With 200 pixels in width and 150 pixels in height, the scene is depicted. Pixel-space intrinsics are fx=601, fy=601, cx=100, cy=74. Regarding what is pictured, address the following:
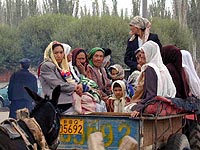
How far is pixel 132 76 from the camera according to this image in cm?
889

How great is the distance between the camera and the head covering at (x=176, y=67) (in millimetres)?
7859

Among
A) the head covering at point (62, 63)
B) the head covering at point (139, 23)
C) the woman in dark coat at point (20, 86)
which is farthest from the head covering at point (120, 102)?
the woman in dark coat at point (20, 86)

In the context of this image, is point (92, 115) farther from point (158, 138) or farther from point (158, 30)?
point (158, 30)

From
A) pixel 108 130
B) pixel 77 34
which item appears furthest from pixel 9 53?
pixel 108 130

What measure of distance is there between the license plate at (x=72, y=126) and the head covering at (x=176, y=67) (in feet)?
5.17

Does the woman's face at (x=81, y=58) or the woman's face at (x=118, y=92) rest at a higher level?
the woman's face at (x=81, y=58)

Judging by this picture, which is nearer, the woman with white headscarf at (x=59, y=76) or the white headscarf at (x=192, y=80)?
the woman with white headscarf at (x=59, y=76)

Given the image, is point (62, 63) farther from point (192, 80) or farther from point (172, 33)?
point (172, 33)

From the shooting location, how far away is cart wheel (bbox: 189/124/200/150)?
27.2 feet

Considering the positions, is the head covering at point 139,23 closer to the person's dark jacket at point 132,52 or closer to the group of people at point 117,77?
the group of people at point 117,77

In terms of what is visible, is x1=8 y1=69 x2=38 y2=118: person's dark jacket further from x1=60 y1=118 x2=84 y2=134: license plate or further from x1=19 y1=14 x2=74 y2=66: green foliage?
x1=19 y1=14 x2=74 y2=66: green foliage

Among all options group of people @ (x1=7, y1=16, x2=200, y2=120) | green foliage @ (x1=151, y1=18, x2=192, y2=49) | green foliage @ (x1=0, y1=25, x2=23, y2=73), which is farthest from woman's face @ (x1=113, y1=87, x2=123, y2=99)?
green foliage @ (x1=0, y1=25, x2=23, y2=73)

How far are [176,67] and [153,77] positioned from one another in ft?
3.12

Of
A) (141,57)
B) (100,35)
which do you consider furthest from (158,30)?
(141,57)
